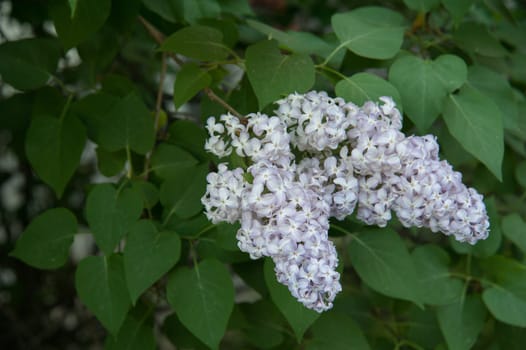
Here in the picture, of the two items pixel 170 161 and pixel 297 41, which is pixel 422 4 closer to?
pixel 297 41

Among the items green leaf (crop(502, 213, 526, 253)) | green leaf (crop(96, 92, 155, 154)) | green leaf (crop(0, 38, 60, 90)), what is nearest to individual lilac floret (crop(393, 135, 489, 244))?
green leaf (crop(502, 213, 526, 253))

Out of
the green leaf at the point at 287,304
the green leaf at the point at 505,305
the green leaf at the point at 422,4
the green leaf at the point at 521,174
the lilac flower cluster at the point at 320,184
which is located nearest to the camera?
the lilac flower cluster at the point at 320,184

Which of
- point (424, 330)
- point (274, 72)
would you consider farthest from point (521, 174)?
point (274, 72)

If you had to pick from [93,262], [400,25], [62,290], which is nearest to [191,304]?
[93,262]

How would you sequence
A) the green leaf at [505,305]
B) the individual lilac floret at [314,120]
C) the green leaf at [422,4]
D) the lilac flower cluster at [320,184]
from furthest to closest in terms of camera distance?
the green leaf at [422,4] → the green leaf at [505,305] → the individual lilac floret at [314,120] → the lilac flower cluster at [320,184]

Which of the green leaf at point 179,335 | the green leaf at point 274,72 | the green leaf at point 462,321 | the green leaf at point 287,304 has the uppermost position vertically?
the green leaf at point 274,72

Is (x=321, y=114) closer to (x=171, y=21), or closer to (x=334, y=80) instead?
(x=334, y=80)

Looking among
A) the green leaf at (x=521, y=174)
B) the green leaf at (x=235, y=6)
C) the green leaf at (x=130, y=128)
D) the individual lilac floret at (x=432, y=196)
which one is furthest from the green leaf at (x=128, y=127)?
the green leaf at (x=521, y=174)

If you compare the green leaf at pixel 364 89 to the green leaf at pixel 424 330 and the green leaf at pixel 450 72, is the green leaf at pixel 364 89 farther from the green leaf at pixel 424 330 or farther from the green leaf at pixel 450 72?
the green leaf at pixel 424 330

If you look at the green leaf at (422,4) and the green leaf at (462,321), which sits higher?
the green leaf at (422,4)
